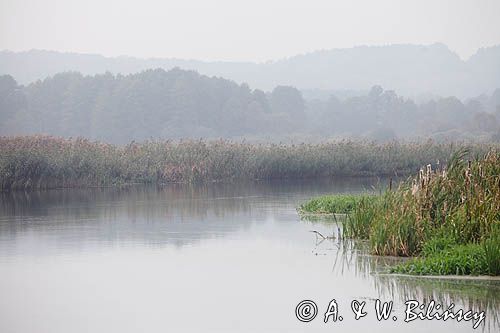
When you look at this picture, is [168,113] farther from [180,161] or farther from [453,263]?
[453,263]

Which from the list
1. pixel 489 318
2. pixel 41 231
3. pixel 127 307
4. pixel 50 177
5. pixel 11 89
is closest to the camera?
pixel 489 318

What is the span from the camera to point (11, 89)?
304 ft

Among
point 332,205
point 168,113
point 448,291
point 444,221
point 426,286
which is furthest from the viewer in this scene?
point 168,113

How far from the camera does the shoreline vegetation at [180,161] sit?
36.3 m

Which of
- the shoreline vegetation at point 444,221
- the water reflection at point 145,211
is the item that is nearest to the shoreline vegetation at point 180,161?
the water reflection at point 145,211

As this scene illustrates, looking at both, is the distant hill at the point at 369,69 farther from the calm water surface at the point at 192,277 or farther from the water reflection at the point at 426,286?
the water reflection at the point at 426,286

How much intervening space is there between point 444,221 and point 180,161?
24789mm

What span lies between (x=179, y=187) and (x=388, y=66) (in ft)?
499

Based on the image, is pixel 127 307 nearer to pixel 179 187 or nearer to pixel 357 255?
pixel 357 255

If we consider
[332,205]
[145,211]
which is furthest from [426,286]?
[145,211]

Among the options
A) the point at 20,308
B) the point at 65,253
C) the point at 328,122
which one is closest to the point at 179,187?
the point at 65,253

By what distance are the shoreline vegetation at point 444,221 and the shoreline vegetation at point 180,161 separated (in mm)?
17903

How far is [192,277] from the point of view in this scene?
1612 cm

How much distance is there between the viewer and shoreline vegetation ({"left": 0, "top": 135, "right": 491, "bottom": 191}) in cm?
3634
